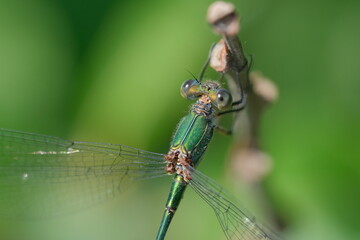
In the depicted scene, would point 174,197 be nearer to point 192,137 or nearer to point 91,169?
point 192,137

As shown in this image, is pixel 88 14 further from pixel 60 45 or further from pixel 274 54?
pixel 274 54

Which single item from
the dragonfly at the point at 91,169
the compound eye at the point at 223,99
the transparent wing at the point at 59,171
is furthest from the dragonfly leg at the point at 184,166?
the compound eye at the point at 223,99

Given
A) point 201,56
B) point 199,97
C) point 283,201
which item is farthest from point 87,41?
point 283,201

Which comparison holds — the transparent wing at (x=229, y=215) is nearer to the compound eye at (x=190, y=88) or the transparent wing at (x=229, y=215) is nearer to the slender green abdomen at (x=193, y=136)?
the slender green abdomen at (x=193, y=136)

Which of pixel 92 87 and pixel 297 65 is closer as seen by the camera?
pixel 297 65

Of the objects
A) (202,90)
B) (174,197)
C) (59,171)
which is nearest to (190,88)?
(202,90)

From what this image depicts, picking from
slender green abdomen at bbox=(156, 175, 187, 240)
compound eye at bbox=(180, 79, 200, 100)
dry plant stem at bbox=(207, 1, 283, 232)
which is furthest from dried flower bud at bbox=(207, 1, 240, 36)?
slender green abdomen at bbox=(156, 175, 187, 240)

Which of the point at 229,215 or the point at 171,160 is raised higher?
the point at 171,160
